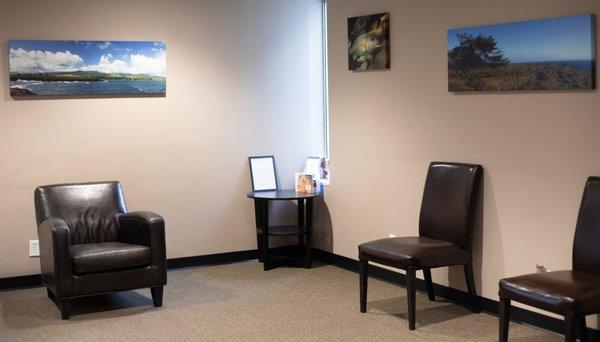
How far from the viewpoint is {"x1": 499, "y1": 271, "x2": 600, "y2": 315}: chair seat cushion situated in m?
3.62

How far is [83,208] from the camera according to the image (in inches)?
219

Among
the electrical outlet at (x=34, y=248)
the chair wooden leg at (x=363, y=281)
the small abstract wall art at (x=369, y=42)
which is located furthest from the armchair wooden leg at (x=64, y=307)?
the small abstract wall art at (x=369, y=42)

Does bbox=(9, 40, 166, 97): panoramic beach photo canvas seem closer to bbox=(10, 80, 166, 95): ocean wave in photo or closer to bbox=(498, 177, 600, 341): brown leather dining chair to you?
bbox=(10, 80, 166, 95): ocean wave in photo

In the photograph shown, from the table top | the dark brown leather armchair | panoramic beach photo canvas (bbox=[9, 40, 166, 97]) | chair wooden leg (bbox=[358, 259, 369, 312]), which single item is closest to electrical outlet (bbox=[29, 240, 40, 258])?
the dark brown leather armchair

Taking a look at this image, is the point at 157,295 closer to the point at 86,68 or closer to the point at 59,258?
the point at 59,258

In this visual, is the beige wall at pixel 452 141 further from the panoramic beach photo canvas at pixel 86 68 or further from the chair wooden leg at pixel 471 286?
the panoramic beach photo canvas at pixel 86 68

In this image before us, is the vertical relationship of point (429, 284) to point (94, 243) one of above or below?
below

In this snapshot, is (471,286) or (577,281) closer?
(577,281)

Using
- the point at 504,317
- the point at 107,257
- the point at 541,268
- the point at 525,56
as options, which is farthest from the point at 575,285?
the point at 107,257

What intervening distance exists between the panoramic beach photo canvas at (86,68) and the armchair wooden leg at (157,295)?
1.72 meters

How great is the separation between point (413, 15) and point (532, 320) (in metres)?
2.21

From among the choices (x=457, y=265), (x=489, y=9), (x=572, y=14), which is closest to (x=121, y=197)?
(x=457, y=265)

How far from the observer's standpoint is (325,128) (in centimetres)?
690

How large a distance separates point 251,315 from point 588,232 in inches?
85.4
